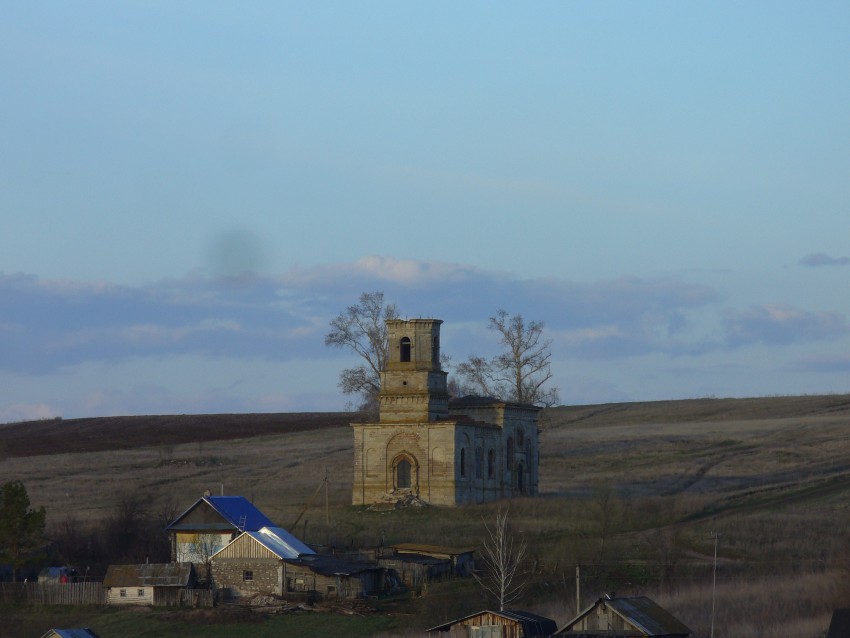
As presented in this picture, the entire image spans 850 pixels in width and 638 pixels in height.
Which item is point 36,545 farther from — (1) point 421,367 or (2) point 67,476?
(2) point 67,476

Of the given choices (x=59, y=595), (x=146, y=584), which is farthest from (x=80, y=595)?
(x=146, y=584)

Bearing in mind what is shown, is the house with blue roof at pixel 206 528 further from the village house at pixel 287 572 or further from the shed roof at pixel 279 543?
the village house at pixel 287 572

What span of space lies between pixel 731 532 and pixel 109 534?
77.7 ft

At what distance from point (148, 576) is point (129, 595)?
34.4 inches

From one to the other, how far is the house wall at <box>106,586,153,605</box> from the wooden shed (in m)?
12.3

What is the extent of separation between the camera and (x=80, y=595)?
55.9 meters

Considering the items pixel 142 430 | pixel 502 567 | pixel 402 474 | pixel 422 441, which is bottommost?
pixel 502 567

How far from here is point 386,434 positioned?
2911 inches

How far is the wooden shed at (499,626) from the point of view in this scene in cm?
4616

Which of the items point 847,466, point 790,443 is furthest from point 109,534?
point 790,443

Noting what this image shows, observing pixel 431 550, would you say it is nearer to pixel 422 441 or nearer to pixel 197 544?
pixel 197 544

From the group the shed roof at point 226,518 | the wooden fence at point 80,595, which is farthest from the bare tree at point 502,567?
the wooden fence at point 80,595

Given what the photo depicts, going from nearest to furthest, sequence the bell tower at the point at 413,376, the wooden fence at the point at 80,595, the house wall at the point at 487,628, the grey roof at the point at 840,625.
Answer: the grey roof at the point at 840,625 → the house wall at the point at 487,628 → the wooden fence at the point at 80,595 → the bell tower at the point at 413,376

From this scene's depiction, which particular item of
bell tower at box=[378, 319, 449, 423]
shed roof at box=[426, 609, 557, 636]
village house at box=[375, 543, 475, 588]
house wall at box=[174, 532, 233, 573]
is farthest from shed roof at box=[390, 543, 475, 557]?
bell tower at box=[378, 319, 449, 423]
